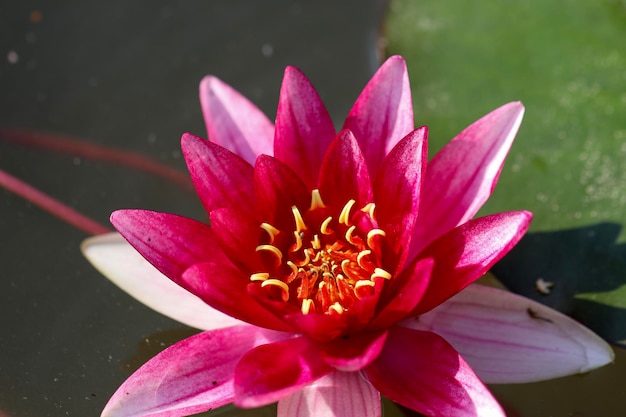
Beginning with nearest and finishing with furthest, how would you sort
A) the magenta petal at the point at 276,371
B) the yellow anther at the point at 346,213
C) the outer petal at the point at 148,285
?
the magenta petal at the point at 276,371
the yellow anther at the point at 346,213
the outer petal at the point at 148,285

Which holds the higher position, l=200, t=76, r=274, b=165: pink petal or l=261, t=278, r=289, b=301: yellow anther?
l=200, t=76, r=274, b=165: pink petal

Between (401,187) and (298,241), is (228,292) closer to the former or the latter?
(298,241)

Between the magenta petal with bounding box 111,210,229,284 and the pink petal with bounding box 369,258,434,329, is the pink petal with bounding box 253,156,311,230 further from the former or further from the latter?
the pink petal with bounding box 369,258,434,329

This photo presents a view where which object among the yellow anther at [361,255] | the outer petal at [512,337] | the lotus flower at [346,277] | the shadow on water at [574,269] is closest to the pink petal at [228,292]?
the lotus flower at [346,277]

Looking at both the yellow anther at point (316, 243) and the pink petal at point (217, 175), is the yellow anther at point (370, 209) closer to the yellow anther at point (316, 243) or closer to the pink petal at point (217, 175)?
the yellow anther at point (316, 243)

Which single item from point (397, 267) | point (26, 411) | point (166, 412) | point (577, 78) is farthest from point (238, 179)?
point (577, 78)

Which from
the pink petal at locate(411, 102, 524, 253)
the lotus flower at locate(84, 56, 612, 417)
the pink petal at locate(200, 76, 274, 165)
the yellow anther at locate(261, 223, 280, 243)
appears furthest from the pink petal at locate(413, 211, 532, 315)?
the pink petal at locate(200, 76, 274, 165)
